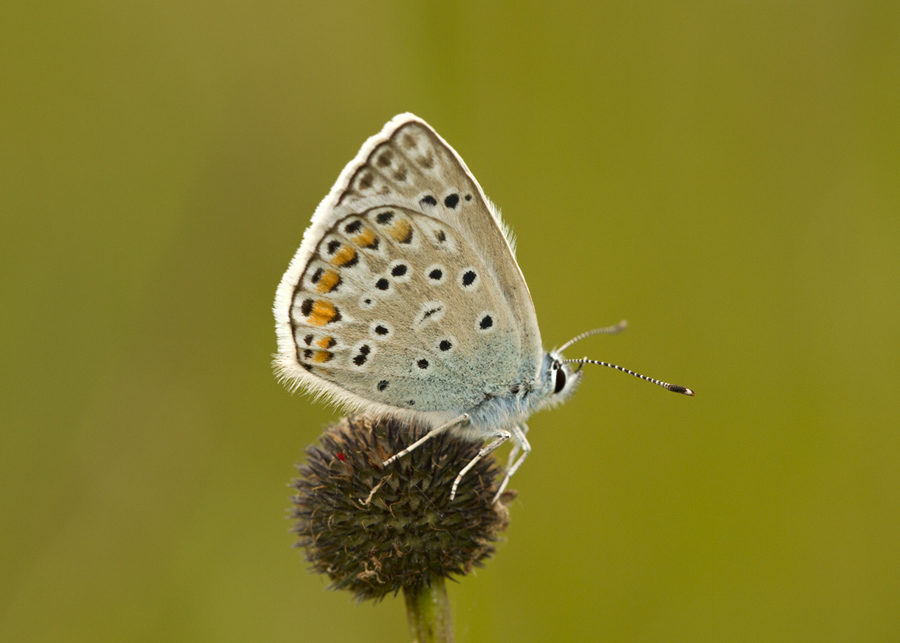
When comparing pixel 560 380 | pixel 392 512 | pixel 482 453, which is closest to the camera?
pixel 392 512

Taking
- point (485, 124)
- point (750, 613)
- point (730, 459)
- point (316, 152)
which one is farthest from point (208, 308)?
point (750, 613)

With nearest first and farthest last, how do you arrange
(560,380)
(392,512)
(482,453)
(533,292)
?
1. (392,512)
2. (482,453)
3. (560,380)
4. (533,292)

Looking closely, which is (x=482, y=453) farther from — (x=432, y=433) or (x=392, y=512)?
(x=392, y=512)

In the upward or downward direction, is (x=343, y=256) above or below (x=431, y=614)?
above

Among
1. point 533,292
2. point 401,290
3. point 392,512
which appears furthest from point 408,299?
point 533,292

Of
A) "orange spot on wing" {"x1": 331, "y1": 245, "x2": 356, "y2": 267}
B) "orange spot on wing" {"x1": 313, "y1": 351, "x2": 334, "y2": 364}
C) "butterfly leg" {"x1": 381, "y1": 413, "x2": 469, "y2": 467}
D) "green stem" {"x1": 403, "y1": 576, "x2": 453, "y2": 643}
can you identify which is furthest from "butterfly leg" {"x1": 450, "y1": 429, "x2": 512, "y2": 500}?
"orange spot on wing" {"x1": 331, "y1": 245, "x2": 356, "y2": 267}

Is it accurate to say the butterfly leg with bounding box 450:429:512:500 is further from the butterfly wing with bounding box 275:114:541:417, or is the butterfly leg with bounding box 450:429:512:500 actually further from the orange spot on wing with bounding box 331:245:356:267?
the orange spot on wing with bounding box 331:245:356:267
